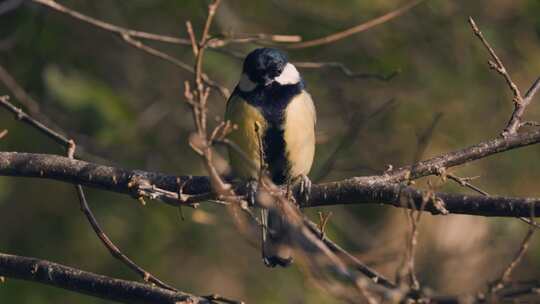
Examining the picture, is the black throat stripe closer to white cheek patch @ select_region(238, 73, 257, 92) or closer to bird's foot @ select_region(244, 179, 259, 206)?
white cheek patch @ select_region(238, 73, 257, 92)

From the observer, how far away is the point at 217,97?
20.9 feet

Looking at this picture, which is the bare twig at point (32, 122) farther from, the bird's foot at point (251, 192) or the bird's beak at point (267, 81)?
the bird's beak at point (267, 81)

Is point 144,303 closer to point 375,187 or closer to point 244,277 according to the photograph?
point 375,187

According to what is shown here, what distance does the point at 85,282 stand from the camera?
2.80 metres

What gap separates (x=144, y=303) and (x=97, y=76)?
137 inches

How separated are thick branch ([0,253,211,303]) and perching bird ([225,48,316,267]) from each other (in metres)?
0.84

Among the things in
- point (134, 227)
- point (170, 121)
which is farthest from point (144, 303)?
point (170, 121)

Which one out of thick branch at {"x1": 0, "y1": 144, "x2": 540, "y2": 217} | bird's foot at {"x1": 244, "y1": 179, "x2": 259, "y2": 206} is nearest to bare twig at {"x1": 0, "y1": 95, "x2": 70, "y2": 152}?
thick branch at {"x1": 0, "y1": 144, "x2": 540, "y2": 217}

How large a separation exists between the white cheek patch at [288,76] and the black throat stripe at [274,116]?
0.02 m

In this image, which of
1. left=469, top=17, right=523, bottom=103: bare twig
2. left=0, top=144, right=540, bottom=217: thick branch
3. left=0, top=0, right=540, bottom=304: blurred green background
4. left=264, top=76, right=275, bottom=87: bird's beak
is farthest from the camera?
left=0, top=0, right=540, bottom=304: blurred green background

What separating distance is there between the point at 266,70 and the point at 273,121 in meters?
0.27

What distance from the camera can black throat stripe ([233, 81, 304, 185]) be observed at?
359 cm

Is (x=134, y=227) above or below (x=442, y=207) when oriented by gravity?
above

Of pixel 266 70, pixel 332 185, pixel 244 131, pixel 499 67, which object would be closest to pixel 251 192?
pixel 332 185
